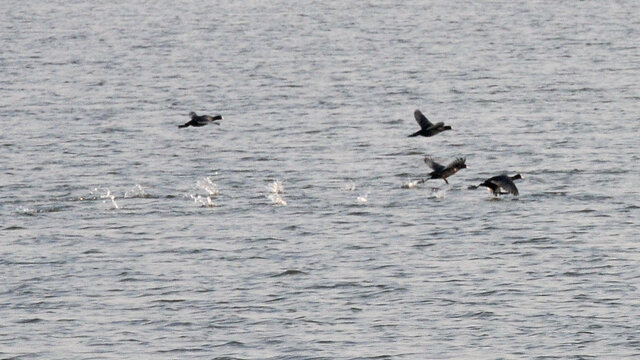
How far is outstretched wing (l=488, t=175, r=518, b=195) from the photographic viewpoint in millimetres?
34688

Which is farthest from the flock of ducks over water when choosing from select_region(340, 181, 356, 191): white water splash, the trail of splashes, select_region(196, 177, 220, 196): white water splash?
select_region(196, 177, 220, 196): white water splash

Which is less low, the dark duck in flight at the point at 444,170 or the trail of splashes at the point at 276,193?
the dark duck in flight at the point at 444,170

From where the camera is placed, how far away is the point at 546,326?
83.4 feet

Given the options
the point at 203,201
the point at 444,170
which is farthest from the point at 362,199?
the point at 203,201

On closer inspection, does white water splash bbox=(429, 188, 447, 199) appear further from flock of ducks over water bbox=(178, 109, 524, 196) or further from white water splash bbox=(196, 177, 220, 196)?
white water splash bbox=(196, 177, 220, 196)

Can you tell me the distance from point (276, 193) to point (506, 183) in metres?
5.37

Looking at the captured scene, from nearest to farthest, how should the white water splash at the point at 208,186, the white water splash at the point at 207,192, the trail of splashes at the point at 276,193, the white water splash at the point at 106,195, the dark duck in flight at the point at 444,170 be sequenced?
the dark duck in flight at the point at 444,170, the trail of splashes at the point at 276,193, the white water splash at the point at 207,192, the white water splash at the point at 106,195, the white water splash at the point at 208,186

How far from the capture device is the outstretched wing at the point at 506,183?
34.7m

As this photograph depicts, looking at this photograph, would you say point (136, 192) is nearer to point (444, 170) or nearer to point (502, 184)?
point (444, 170)

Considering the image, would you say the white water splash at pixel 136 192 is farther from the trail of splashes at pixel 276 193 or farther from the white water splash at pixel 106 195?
the trail of splashes at pixel 276 193

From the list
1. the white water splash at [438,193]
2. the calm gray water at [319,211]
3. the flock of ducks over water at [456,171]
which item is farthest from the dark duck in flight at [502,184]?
the white water splash at [438,193]

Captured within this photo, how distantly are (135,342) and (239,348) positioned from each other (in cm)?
163

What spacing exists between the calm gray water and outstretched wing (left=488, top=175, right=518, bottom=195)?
65cm

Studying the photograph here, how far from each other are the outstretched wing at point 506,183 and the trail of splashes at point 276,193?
4560 millimetres
